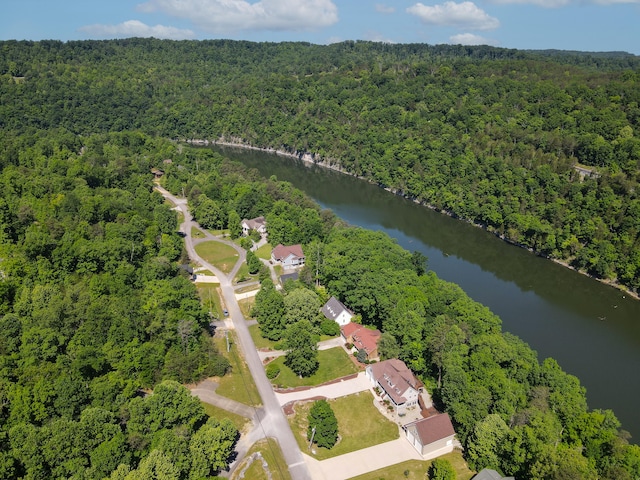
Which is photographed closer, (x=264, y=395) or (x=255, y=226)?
(x=264, y=395)

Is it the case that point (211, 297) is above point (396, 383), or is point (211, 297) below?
below

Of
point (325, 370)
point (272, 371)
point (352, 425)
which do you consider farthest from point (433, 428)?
point (272, 371)

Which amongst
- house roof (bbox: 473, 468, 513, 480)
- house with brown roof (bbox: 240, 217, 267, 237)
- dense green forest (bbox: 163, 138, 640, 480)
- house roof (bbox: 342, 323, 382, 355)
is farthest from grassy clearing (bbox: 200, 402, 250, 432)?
house with brown roof (bbox: 240, 217, 267, 237)

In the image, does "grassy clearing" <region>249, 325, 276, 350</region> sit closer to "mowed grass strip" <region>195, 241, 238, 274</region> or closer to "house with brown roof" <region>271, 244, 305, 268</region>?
"mowed grass strip" <region>195, 241, 238, 274</region>

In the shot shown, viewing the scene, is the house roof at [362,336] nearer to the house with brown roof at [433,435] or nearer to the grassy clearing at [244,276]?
the house with brown roof at [433,435]

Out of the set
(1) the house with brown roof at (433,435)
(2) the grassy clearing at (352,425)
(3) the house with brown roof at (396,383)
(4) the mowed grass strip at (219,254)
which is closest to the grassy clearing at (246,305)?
(4) the mowed grass strip at (219,254)

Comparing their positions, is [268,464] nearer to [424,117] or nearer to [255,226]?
[255,226]

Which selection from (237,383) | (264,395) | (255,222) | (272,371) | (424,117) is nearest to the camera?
(264,395)

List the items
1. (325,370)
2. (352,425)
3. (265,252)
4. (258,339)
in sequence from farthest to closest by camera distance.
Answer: (265,252)
(258,339)
(325,370)
(352,425)
